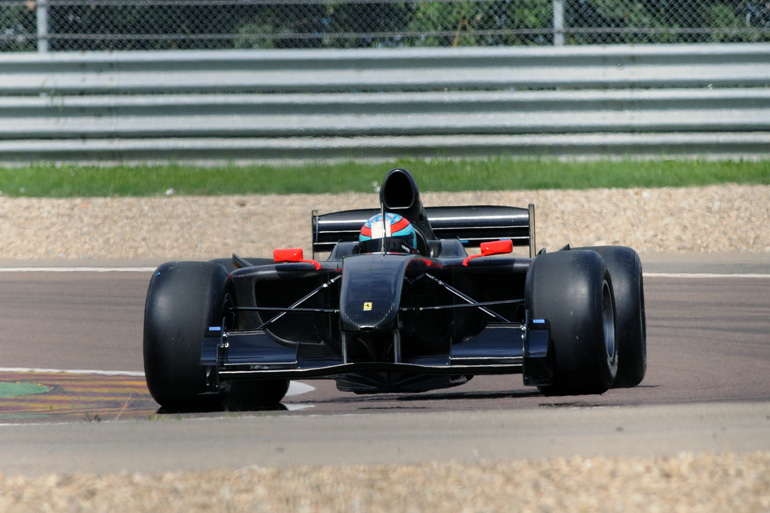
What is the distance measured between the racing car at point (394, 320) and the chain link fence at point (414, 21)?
21.0 ft

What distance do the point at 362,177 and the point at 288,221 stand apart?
0.99 m

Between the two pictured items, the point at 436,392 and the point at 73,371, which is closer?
the point at 436,392

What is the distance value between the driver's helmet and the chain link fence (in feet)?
20.1

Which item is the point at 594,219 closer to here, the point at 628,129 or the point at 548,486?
the point at 628,129

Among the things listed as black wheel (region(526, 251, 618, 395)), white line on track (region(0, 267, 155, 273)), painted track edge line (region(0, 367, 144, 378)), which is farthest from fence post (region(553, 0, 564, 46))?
black wheel (region(526, 251, 618, 395))

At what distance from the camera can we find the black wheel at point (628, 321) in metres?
6.62

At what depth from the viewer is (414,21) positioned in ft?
45.8

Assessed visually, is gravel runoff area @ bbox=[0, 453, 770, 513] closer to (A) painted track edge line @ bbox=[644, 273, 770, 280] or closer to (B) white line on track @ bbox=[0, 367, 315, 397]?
(B) white line on track @ bbox=[0, 367, 315, 397]

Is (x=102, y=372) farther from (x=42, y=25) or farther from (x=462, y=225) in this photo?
(x=42, y=25)

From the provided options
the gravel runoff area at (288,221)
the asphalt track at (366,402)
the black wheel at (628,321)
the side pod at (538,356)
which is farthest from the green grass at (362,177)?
the side pod at (538,356)

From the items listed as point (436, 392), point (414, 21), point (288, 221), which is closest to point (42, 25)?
point (288, 221)

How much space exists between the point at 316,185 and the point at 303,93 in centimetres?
99

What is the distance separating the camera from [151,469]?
4402 mm

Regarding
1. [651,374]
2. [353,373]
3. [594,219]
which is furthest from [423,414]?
[594,219]
